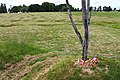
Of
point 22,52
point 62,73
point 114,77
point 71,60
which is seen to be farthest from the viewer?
point 22,52

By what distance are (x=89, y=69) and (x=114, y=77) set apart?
75 centimetres

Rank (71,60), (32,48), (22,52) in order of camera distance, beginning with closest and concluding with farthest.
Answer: (71,60)
(22,52)
(32,48)

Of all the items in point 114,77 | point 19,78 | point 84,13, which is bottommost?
point 19,78

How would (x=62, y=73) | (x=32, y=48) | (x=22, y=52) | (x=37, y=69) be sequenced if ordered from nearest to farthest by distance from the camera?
1. (x=62, y=73)
2. (x=37, y=69)
3. (x=22, y=52)
4. (x=32, y=48)

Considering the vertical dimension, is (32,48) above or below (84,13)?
below

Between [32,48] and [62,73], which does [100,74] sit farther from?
[32,48]

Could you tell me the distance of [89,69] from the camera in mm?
7910

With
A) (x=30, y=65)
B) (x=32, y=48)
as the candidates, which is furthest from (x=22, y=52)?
(x=30, y=65)

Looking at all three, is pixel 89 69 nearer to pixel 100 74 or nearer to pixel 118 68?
pixel 100 74

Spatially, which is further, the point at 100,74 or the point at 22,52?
the point at 22,52

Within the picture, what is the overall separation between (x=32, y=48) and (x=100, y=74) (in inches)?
263

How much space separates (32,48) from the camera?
13.9 meters

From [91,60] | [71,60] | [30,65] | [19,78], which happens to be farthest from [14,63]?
[91,60]

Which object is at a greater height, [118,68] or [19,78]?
[118,68]
